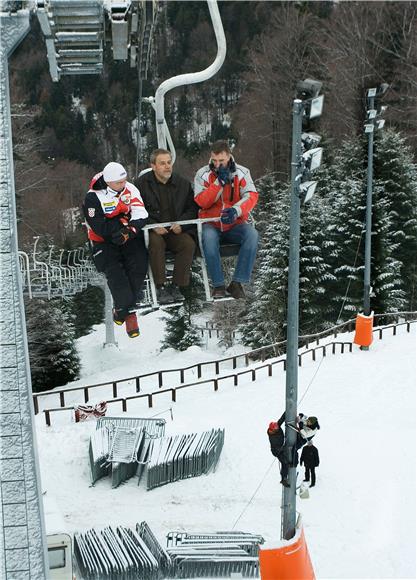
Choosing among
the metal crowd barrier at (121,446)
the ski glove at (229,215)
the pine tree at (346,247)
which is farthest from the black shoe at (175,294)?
the pine tree at (346,247)

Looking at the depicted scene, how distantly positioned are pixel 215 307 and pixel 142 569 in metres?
24.9

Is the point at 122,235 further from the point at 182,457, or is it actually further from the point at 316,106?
the point at 182,457

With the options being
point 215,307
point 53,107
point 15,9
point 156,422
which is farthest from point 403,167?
point 53,107

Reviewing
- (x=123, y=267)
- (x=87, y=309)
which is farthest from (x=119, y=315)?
(x=87, y=309)

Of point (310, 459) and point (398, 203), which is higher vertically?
point (398, 203)

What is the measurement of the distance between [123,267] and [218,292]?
1.14 meters

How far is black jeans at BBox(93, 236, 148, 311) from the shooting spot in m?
6.91

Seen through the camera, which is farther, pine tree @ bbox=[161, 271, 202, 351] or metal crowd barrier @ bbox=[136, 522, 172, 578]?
pine tree @ bbox=[161, 271, 202, 351]

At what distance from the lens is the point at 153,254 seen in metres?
7.12

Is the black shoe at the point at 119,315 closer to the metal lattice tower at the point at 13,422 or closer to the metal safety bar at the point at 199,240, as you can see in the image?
the metal safety bar at the point at 199,240

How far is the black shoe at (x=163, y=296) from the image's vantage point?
7.29 meters

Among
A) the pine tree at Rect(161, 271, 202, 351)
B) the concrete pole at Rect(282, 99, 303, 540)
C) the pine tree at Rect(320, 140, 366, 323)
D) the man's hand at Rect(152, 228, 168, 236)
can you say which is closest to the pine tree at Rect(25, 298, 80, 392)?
the pine tree at Rect(161, 271, 202, 351)

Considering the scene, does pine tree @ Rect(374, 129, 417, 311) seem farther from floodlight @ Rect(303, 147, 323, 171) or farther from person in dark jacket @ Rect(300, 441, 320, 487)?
floodlight @ Rect(303, 147, 323, 171)

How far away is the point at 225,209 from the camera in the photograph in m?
7.06
